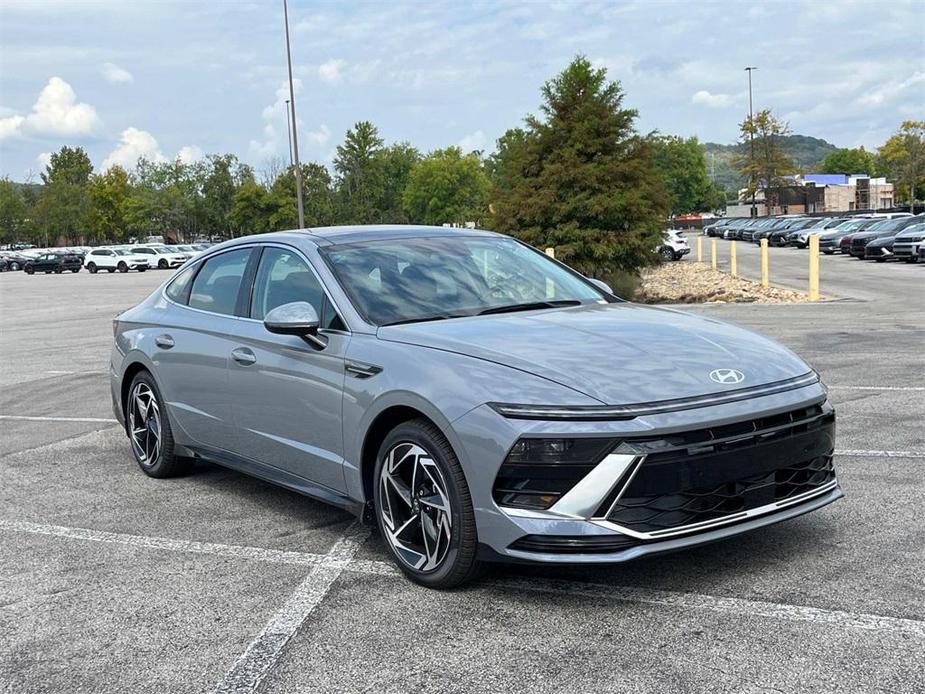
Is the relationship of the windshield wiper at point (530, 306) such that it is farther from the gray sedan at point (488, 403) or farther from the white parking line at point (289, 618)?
the white parking line at point (289, 618)

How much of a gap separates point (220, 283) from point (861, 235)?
38.2m

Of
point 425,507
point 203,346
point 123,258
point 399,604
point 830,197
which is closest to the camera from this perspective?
point 399,604

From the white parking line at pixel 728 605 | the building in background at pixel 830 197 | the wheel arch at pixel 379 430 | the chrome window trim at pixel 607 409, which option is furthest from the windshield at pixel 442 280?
the building in background at pixel 830 197

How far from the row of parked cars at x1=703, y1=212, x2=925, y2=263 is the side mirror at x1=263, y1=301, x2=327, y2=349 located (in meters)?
33.5

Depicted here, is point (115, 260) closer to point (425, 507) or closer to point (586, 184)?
point (586, 184)

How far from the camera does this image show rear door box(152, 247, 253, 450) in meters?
5.71

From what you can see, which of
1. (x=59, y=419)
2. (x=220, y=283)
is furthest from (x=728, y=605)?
(x=59, y=419)

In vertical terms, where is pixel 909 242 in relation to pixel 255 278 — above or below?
below

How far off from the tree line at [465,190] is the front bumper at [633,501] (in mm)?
18766

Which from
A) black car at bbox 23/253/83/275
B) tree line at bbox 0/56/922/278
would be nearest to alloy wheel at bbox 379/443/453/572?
tree line at bbox 0/56/922/278

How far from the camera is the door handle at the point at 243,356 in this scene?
5.37 metres

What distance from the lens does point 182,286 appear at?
6559 millimetres

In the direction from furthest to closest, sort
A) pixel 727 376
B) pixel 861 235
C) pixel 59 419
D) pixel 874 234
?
1. pixel 861 235
2. pixel 874 234
3. pixel 59 419
4. pixel 727 376

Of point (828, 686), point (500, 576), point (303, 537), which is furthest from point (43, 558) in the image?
point (828, 686)
